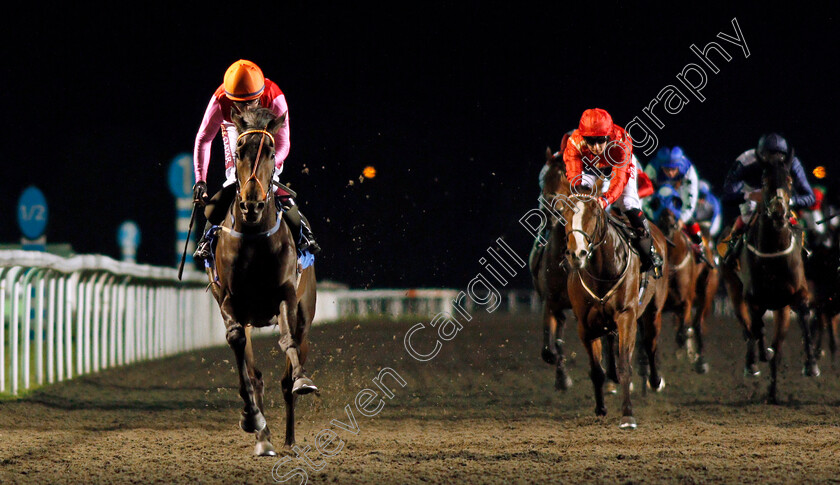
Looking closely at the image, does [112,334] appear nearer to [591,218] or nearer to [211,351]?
[211,351]

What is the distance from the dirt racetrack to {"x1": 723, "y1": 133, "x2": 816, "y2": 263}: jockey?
61.4 inches

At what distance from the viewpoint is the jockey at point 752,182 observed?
30.3 ft

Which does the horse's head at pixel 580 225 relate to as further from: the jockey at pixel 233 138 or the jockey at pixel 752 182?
the jockey at pixel 752 182

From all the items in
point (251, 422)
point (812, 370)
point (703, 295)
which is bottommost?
point (251, 422)

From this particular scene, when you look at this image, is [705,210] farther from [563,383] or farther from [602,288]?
[602,288]

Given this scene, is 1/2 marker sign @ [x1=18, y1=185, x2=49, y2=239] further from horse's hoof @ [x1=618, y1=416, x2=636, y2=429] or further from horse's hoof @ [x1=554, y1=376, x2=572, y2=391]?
horse's hoof @ [x1=618, y1=416, x2=636, y2=429]

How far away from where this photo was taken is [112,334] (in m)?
12.3

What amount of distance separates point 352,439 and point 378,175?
441 cm

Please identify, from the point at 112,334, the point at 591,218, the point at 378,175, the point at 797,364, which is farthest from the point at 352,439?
the point at 797,364

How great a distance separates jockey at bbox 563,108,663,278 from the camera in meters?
8.10

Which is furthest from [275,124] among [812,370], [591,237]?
[812,370]

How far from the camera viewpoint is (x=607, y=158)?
8312mm

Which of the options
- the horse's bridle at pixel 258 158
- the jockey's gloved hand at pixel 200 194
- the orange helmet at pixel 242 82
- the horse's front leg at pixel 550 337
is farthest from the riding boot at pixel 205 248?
the horse's front leg at pixel 550 337

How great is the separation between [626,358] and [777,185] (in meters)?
2.36
